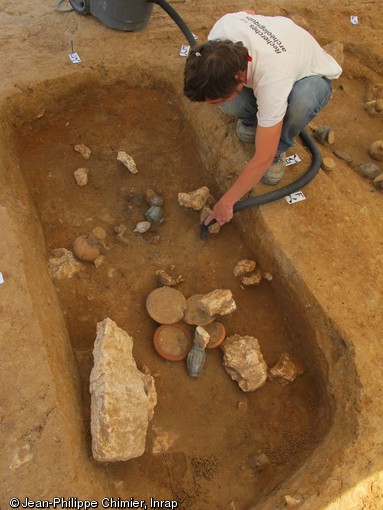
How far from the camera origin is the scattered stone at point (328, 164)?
338 cm

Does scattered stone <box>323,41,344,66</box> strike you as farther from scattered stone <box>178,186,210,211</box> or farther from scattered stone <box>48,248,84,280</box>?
scattered stone <box>48,248,84,280</box>

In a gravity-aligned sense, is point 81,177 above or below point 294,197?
below

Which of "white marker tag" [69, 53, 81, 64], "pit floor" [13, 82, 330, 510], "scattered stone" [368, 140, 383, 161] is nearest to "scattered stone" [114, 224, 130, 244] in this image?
"pit floor" [13, 82, 330, 510]

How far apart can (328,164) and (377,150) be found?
0.77 meters

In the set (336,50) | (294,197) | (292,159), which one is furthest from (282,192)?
(336,50)

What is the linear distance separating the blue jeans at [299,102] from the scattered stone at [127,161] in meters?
0.95

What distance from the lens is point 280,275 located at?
2943 millimetres

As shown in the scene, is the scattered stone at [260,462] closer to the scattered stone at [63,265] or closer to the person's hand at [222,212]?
the person's hand at [222,212]

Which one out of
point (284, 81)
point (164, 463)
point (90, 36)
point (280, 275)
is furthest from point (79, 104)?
point (164, 463)

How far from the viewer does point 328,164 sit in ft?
11.1

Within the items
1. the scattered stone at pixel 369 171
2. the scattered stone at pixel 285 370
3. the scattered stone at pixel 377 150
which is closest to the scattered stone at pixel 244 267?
the scattered stone at pixel 285 370

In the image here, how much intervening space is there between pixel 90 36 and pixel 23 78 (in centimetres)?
82

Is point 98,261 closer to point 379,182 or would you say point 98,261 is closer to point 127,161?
point 127,161

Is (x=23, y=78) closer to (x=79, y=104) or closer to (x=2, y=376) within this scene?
(x=79, y=104)
